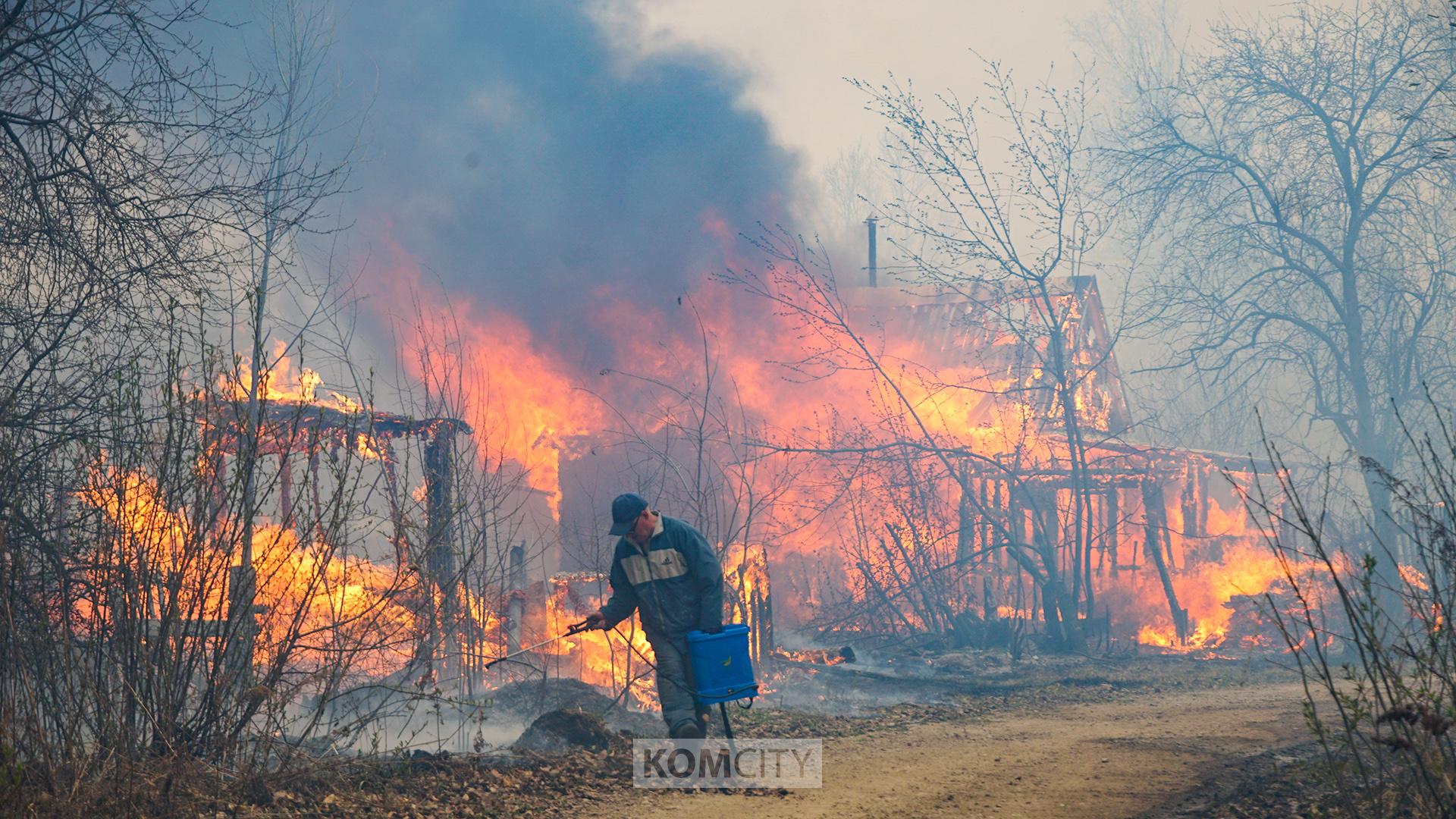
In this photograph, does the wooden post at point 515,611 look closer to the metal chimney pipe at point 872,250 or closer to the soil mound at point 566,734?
the soil mound at point 566,734

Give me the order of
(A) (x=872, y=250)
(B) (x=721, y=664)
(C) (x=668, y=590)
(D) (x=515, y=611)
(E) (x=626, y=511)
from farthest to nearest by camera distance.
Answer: (A) (x=872, y=250) → (D) (x=515, y=611) → (C) (x=668, y=590) → (E) (x=626, y=511) → (B) (x=721, y=664)

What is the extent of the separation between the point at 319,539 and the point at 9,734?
63.0 inches

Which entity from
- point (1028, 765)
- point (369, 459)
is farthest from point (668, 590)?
point (369, 459)

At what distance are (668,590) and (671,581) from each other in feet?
0.20

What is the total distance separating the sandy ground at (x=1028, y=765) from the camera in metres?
5.87

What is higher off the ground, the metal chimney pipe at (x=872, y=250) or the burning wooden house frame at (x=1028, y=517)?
the metal chimney pipe at (x=872, y=250)

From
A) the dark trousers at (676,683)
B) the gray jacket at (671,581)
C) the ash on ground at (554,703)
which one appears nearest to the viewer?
the dark trousers at (676,683)

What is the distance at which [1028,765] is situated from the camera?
7242mm

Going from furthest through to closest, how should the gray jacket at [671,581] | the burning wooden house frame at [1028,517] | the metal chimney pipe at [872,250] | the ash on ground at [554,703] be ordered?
the metal chimney pipe at [872,250] → the burning wooden house frame at [1028,517] → the ash on ground at [554,703] → the gray jacket at [671,581]

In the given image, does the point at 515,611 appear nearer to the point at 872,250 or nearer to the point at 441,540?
the point at 441,540

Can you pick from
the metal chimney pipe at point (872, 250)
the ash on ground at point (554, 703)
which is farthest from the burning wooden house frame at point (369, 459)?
the metal chimney pipe at point (872, 250)

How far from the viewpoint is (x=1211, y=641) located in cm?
1895

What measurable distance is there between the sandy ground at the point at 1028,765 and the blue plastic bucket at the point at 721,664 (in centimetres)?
64

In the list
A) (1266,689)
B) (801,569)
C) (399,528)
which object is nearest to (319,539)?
(399,528)
